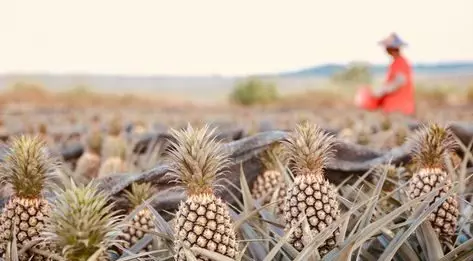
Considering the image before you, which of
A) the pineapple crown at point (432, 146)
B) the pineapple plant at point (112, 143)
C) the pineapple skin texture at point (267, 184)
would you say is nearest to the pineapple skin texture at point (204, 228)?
the pineapple crown at point (432, 146)

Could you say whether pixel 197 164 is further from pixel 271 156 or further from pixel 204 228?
pixel 271 156

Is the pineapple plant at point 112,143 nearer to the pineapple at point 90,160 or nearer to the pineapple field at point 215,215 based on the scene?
the pineapple at point 90,160

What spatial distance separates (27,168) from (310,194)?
2.41 ft

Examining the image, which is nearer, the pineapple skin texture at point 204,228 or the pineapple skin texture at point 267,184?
the pineapple skin texture at point 204,228

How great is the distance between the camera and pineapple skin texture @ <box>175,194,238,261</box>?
2.02 meters

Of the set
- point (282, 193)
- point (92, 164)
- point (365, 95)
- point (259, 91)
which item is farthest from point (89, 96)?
point (282, 193)

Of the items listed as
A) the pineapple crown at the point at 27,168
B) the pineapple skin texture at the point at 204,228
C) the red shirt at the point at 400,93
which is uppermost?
the pineapple crown at the point at 27,168

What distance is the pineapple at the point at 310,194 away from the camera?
2.25 m

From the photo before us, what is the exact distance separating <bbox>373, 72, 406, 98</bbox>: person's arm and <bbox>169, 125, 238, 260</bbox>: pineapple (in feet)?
26.8

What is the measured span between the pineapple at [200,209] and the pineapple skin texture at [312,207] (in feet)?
0.81

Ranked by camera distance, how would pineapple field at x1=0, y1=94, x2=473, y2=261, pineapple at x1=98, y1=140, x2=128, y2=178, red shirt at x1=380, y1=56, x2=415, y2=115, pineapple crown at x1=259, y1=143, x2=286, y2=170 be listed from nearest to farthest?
1. pineapple field at x1=0, y1=94, x2=473, y2=261
2. pineapple crown at x1=259, y1=143, x2=286, y2=170
3. pineapple at x1=98, y1=140, x2=128, y2=178
4. red shirt at x1=380, y1=56, x2=415, y2=115

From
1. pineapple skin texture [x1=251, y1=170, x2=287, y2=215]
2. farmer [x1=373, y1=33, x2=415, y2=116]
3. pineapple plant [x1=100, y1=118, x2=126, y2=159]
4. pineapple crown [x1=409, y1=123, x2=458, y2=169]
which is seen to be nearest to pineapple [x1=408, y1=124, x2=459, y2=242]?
pineapple crown [x1=409, y1=123, x2=458, y2=169]

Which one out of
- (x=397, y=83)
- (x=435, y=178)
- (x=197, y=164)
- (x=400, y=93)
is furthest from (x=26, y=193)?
(x=400, y=93)

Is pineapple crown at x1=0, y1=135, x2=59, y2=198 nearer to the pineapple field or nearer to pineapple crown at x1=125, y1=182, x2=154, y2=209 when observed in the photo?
the pineapple field
